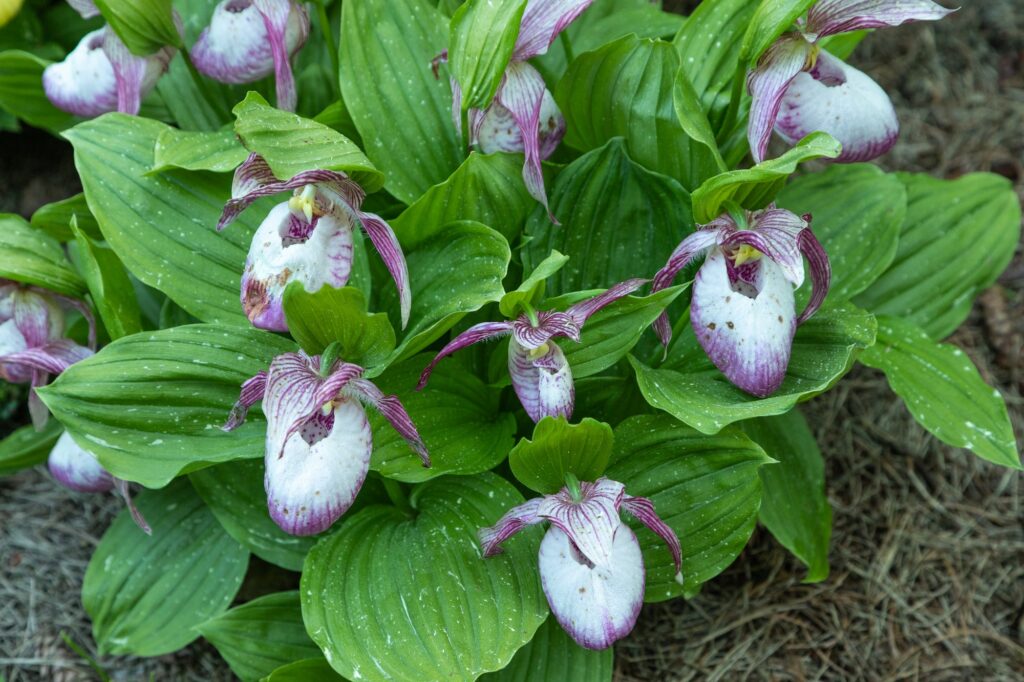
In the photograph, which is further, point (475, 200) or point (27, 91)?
point (27, 91)

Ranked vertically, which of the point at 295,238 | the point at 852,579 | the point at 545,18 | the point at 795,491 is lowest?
the point at 852,579

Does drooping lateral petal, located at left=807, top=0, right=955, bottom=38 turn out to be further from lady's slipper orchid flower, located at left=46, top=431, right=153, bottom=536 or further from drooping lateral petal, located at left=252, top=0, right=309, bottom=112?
lady's slipper orchid flower, located at left=46, top=431, right=153, bottom=536

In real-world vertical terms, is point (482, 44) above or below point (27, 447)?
above

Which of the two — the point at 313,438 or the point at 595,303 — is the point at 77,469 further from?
the point at 595,303

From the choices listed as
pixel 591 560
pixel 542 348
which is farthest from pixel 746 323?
pixel 591 560

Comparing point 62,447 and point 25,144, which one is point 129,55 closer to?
point 62,447

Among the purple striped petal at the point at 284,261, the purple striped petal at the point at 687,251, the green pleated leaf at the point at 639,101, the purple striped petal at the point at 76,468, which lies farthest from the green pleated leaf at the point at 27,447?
the purple striped petal at the point at 687,251

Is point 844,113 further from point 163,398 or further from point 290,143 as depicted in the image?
point 163,398

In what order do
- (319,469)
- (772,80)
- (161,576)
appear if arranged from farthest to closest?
(161,576) < (772,80) < (319,469)

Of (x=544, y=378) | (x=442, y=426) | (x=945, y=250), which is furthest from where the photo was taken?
(x=945, y=250)
